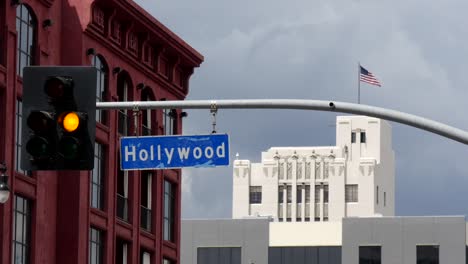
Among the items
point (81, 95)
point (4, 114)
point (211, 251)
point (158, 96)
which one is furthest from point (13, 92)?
point (211, 251)

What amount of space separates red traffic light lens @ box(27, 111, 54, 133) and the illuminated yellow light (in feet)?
0.67

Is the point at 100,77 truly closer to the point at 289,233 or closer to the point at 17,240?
the point at 17,240

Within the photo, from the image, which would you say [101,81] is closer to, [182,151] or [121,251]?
[121,251]

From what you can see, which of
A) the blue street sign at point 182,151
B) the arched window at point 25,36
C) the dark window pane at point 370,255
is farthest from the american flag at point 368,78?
the blue street sign at point 182,151

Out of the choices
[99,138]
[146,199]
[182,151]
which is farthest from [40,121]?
[146,199]

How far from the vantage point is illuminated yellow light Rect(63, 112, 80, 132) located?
24875 mm

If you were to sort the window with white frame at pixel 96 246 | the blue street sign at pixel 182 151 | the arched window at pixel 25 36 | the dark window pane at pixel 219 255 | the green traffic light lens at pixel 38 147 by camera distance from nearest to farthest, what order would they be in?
the green traffic light lens at pixel 38 147, the blue street sign at pixel 182 151, the arched window at pixel 25 36, the window with white frame at pixel 96 246, the dark window pane at pixel 219 255

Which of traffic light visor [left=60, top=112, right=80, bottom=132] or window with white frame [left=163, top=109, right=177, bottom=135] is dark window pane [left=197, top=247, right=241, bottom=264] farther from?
traffic light visor [left=60, top=112, right=80, bottom=132]

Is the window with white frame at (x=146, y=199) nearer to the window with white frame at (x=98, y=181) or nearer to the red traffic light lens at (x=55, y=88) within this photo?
the window with white frame at (x=98, y=181)

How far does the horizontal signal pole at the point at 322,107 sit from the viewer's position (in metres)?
24.2

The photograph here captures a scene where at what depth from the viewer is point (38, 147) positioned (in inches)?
979

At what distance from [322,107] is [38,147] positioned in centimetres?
417

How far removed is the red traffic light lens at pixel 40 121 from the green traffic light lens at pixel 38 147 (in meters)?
0.15

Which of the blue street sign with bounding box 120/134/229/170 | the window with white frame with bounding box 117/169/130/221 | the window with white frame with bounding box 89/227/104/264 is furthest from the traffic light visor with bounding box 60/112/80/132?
the window with white frame with bounding box 117/169/130/221
